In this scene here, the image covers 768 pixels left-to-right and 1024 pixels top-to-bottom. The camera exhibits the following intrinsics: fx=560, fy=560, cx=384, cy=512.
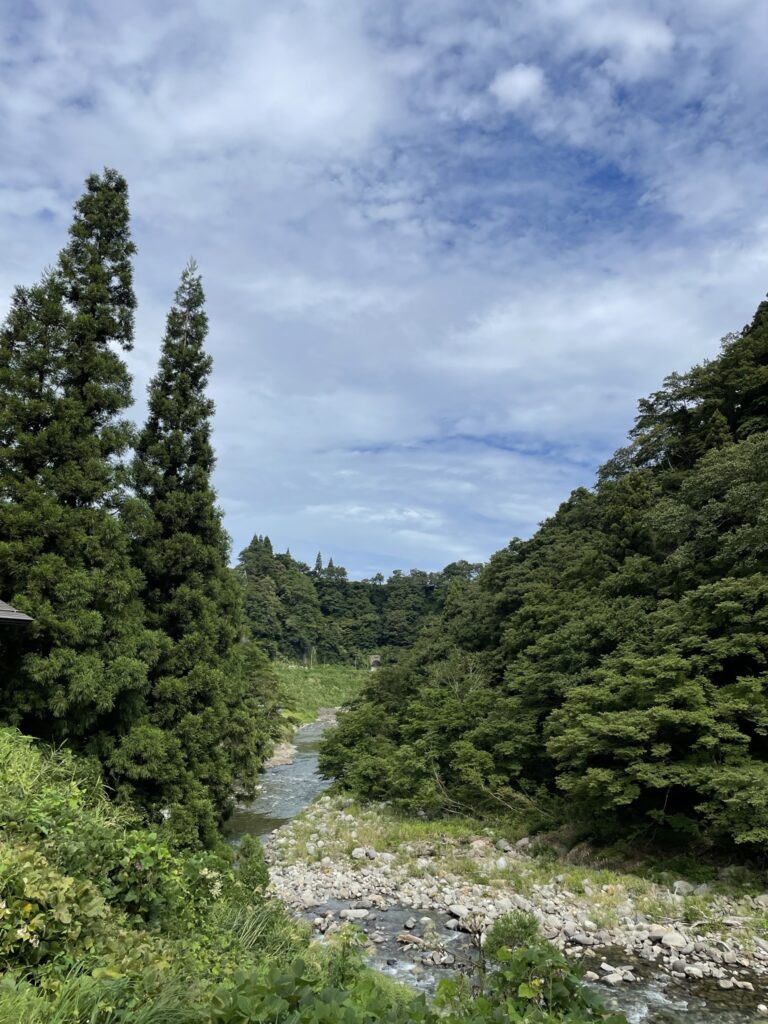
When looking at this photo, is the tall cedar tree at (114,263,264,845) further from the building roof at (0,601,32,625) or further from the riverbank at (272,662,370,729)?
the riverbank at (272,662,370,729)

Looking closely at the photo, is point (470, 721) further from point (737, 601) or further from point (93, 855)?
point (93, 855)

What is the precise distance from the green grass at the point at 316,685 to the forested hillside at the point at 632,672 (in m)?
24.6

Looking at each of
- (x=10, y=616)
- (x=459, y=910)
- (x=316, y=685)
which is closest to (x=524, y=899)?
(x=459, y=910)

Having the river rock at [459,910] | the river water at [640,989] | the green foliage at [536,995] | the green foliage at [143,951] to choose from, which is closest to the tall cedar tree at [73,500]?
the green foliage at [143,951]

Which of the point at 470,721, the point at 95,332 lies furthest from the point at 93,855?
the point at 470,721

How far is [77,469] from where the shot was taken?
805 centimetres

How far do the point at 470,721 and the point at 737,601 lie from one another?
29.0 ft

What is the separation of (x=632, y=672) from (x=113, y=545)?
34.7 ft

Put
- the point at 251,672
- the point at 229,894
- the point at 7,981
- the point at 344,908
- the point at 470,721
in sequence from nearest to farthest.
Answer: the point at 7,981 → the point at 229,894 → the point at 344,908 → the point at 470,721 → the point at 251,672

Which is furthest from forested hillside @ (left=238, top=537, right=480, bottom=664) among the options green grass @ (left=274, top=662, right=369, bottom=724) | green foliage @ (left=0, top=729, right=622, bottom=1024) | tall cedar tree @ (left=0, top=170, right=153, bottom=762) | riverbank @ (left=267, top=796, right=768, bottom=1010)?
green foliage @ (left=0, top=729, right=622, bottom=1024)

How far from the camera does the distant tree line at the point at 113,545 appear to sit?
24.3ft

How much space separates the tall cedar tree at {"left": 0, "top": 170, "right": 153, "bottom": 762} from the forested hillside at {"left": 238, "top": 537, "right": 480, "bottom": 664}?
158 feet

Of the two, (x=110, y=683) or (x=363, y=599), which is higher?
(x=363, y=599)

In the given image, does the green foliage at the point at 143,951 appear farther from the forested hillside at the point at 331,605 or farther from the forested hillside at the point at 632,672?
the forested hillside at the point at 331,605
